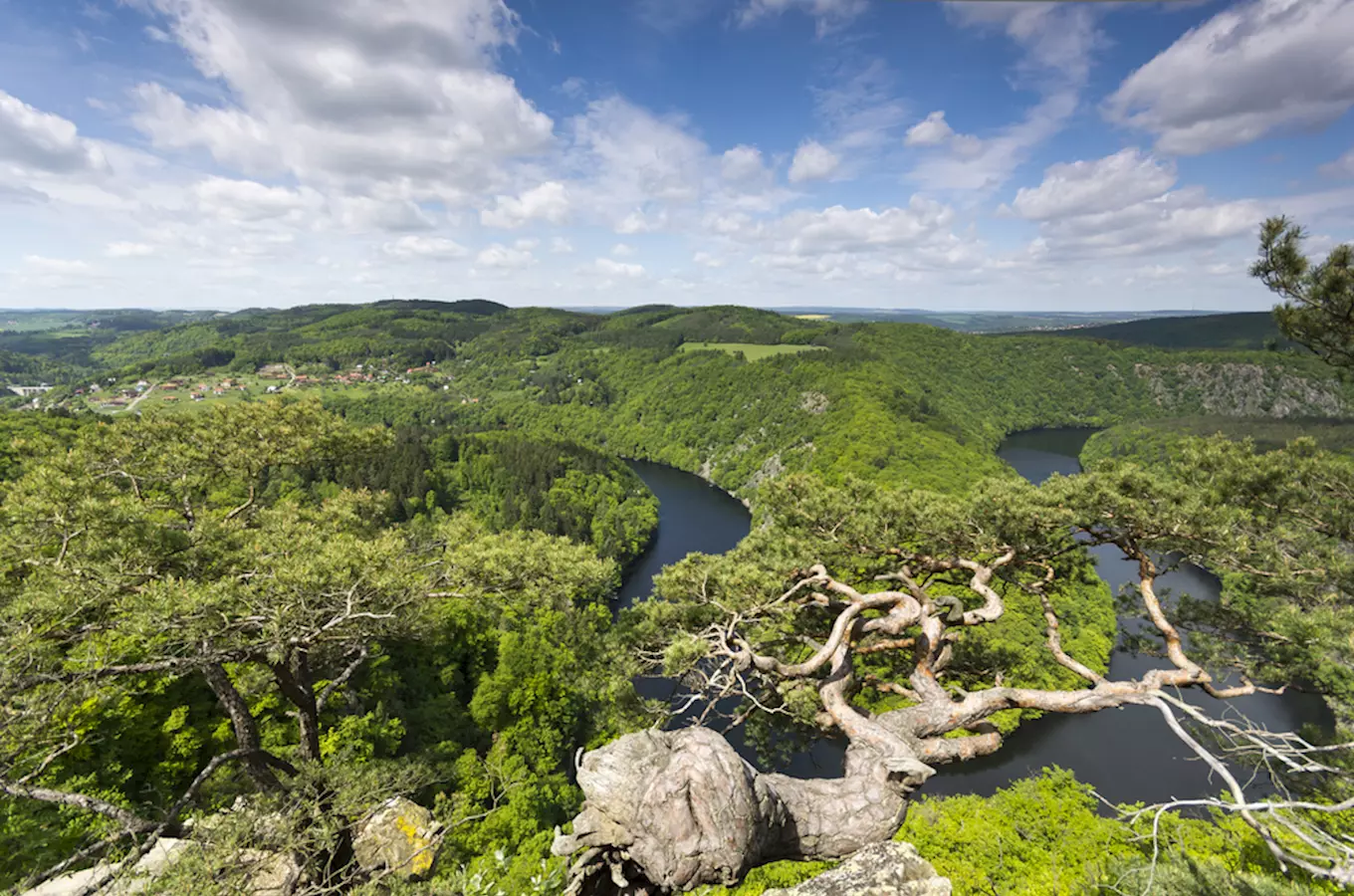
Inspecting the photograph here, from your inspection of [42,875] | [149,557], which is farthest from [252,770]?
[149,557]

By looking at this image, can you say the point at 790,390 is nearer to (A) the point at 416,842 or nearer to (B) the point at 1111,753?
(B) the point at 1111,753

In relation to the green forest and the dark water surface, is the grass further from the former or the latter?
the green forest

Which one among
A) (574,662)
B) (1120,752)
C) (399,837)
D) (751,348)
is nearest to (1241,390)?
(751,348)

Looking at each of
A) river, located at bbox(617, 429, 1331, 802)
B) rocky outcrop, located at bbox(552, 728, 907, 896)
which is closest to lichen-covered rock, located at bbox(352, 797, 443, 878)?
rocky outcrop, located at bbox(552, 728, 907, 896)

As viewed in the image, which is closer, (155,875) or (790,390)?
(155,875)

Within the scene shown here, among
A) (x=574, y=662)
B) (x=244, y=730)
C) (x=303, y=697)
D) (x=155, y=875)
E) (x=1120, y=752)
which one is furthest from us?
(x=1120, y=752)

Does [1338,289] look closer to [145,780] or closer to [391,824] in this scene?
[391,824]
